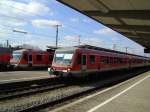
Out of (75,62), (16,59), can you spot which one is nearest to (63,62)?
(75,62)

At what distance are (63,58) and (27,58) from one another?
16.7 meters

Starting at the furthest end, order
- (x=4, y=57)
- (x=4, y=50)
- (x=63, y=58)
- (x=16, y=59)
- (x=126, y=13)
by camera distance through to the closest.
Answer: (x=4, y=50) → (x=4, y=57) → (x=16, y=59) → (x=126, y=13) → (x=63, y=58)

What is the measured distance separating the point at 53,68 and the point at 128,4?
273 inches

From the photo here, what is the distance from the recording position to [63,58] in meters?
22.0

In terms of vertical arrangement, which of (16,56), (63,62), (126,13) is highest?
(126,13)

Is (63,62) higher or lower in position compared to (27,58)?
lower

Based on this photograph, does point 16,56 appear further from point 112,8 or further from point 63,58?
point 112,8

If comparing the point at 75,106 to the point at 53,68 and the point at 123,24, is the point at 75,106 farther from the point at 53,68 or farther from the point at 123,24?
the point at 123,24

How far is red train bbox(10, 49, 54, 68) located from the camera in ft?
123

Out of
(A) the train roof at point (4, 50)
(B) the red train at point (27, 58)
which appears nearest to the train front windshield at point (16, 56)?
(B) the red train at point (27, 58)

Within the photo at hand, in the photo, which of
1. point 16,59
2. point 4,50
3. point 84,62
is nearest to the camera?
point 84,62

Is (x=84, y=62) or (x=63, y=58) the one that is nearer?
(x=63, y=58)

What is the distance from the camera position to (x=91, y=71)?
23.9 meters

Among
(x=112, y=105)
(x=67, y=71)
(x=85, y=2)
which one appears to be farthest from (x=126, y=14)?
(x=112, y=105)
